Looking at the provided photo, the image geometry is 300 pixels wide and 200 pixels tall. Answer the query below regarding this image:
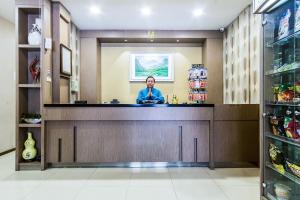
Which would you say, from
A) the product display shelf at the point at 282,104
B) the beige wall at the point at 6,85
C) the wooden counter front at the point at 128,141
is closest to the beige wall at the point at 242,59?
the wooden counter front at the point at 128,141

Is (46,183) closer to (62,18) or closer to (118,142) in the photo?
(118,142)

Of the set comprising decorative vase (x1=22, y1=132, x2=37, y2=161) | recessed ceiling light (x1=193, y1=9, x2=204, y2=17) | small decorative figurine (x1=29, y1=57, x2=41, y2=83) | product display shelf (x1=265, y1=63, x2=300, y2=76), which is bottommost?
decorative vase (x1=22, y1=132, x2=37, y2=161)

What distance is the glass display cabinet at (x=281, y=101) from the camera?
2264 millimetres

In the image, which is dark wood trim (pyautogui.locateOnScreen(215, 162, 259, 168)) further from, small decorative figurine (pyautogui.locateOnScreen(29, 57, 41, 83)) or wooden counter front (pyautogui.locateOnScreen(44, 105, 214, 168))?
small decorative figurine (pyautogui.locateOnScreen(29, 57, 41, 83))

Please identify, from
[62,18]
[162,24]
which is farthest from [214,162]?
Result: [62,18]

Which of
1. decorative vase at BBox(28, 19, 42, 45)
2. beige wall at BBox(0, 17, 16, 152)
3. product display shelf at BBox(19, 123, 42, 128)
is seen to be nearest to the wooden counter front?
product display shelf at BBox(19, 123, 42, 128)

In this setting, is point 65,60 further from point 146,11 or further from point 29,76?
point 146,11

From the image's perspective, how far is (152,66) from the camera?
674 centimetres

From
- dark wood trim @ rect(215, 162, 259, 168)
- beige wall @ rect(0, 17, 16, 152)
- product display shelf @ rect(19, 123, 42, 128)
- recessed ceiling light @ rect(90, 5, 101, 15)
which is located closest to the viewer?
product display shelf @ rect(19, 123, 42, 128)

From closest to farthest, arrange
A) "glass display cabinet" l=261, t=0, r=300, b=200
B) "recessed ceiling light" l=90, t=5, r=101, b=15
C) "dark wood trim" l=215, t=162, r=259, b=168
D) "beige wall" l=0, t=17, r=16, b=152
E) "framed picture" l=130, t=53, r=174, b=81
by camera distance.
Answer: "glass display cabinet" l=261, t=0, r=300, b=200 → "dark wood trim" l=215, t=162, r=259, b=168 → "recessed ceiling light" l=90, t=5, r=101, b=15 → "beige wall" l=0, t=17, r=16, b=152 → "framed picture" l=130, t=53, r=174, b=81

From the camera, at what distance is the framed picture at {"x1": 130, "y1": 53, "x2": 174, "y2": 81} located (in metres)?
6.75

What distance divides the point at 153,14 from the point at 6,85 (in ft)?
11.3

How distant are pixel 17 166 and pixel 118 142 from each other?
1595 millimetres

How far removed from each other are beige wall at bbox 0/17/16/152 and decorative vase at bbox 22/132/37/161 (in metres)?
1.54
